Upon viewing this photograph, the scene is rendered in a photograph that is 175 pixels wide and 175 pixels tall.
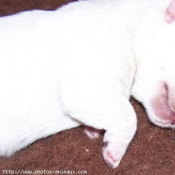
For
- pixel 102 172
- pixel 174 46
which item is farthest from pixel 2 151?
pixel 174 46

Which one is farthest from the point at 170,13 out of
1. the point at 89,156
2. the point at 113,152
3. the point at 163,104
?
the point at 89,156

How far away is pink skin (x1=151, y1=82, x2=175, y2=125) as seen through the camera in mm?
2244

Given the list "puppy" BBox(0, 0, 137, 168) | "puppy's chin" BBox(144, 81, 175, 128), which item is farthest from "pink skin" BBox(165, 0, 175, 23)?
"puppy's chin" BBox(144, 81, 175, 128)

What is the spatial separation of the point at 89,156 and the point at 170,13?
2.91 feet

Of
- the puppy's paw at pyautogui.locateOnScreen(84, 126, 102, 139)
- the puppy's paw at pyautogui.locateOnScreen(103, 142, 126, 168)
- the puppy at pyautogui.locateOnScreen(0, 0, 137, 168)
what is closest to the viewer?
the puppy at pyautogui.locateOnScreen(0, 0, 137, 168)

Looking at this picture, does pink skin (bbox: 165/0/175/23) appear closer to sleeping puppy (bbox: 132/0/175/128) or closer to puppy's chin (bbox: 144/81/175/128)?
sleeping puppy (bbox: 132/0/175/128)

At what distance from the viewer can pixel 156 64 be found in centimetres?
221

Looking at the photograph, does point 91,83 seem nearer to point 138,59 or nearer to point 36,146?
point 138,59

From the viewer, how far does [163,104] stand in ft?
7.46

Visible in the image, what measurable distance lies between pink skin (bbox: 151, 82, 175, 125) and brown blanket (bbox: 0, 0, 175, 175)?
10.0 inches

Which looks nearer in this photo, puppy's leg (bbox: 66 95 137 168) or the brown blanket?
puppy's leg (bbox: 66 95 137 168)

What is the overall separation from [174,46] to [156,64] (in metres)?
0.13

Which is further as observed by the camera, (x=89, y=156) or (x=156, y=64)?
(x=89, y=156)

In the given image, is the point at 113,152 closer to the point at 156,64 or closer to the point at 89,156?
the point at 89,156
